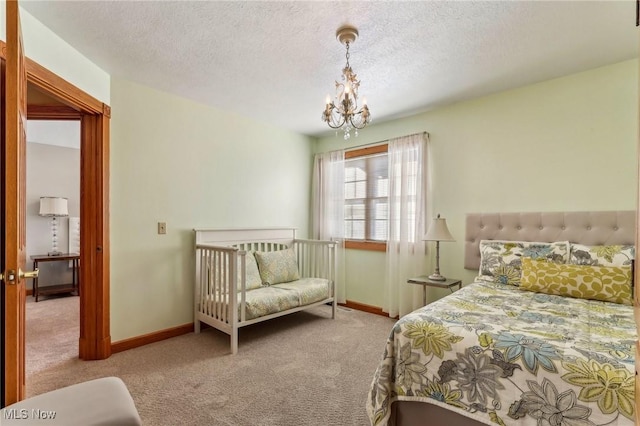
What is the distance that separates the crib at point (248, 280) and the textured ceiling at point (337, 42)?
1.55 meters

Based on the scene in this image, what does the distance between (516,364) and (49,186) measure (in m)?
6.45

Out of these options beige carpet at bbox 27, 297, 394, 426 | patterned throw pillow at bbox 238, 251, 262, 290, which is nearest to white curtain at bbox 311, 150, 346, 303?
beige carpet at bbox 27, 297, 394, 426

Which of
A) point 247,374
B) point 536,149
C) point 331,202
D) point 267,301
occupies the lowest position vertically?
point 247,374

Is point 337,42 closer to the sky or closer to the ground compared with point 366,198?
closer to the sky

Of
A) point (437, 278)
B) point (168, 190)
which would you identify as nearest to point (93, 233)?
point (168, 190)

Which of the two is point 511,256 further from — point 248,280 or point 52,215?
point 52,215

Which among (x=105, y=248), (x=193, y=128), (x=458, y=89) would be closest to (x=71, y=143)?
(x=193, y=128)

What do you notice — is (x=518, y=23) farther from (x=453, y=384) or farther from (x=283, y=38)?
(x=453, y=384)

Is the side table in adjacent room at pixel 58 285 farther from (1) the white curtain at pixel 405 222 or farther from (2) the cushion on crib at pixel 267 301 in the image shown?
(1) the white curtain at pixel 405 222

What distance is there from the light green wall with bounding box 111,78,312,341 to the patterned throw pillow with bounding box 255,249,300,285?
507 mm

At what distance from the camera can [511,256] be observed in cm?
249

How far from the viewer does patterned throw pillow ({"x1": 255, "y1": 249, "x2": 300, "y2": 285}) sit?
339 centimetres

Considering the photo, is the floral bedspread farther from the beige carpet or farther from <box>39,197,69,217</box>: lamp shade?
<box>39,197,69,217</box>: lamp shade

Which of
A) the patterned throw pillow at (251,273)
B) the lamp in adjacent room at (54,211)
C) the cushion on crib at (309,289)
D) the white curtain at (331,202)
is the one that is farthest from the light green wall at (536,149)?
the lamp in adjacent room at (54,211)
